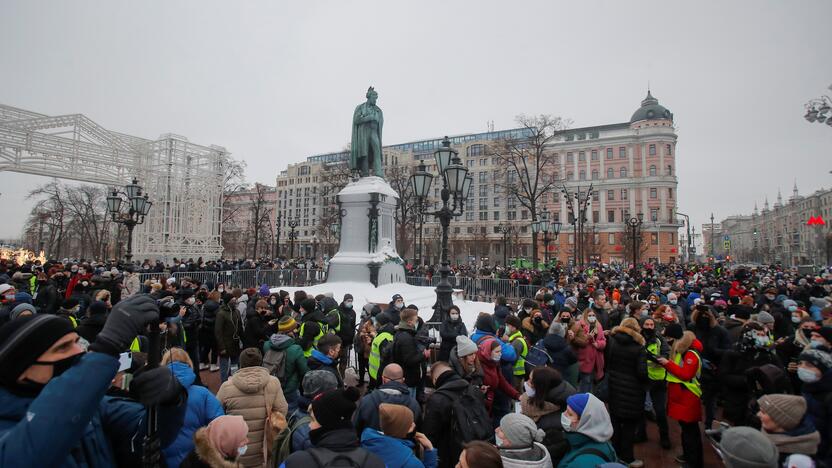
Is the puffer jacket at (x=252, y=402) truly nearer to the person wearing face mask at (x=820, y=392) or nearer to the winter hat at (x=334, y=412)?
the winter hat at (x=334, y=412)

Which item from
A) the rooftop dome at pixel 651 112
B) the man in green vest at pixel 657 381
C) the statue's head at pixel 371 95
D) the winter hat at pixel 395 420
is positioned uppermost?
the rooftop dome at pixel 651 112

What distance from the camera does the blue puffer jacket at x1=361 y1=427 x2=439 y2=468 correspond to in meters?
2.93

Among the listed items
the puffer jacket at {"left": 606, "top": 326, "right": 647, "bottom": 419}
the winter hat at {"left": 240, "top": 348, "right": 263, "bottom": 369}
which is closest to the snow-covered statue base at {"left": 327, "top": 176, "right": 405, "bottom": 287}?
the puffer jacket at {"left": 606, "top": 326, "right": 647, "bottom": 419}

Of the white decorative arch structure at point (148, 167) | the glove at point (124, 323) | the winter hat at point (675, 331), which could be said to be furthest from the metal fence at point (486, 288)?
the white decorative arch structure at point (148, 167)

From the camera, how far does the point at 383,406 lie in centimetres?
310

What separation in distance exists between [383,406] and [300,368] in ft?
7.50

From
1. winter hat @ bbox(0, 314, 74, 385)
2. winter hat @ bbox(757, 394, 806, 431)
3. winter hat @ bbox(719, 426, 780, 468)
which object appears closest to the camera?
winter hat @ bbox(0, 314, 74, 385)

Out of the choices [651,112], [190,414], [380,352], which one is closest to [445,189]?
[380,352]

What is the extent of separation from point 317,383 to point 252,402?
0.60m

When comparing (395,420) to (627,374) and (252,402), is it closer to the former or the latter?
(252,402)

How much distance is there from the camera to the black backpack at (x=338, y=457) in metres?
2.34

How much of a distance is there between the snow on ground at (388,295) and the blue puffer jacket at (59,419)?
39.8 feet

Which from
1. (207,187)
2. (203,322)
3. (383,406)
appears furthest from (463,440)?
(207,187)

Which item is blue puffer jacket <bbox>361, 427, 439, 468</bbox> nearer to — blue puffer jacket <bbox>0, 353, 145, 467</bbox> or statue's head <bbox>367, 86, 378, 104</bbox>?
blue puffer jacket <bbox>0, 353, 145, 467</bbox>
